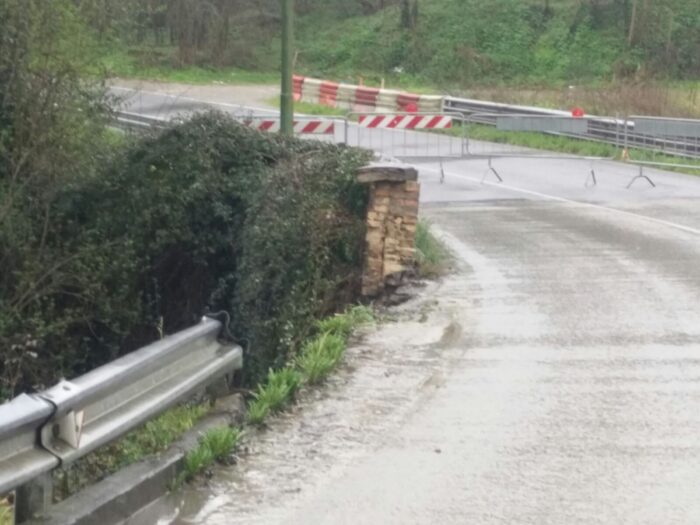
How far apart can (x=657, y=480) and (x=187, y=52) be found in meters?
46.6

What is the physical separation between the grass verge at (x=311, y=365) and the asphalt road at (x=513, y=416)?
155 mm

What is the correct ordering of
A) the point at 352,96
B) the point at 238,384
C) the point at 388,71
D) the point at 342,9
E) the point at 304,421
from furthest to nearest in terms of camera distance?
the point at 342,9 < the point at 388,71 < the point at 352,96 < the point at 238,384 < the point at 304,421

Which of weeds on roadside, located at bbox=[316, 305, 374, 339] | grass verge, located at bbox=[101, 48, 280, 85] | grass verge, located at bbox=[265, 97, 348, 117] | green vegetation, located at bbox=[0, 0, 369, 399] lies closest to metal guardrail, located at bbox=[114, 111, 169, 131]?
green vegetation, located at bbox=[0, 0, 369, 399]

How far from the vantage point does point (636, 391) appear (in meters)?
8.43

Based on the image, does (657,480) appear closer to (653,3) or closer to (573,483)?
(573,483)

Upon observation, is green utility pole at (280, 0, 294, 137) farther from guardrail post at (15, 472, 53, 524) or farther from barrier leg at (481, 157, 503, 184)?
guardrail post at (15, 472, 53, 524)

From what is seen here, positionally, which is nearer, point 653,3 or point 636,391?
point 636,391

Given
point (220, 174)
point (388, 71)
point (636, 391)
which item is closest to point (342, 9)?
point (388, 71)

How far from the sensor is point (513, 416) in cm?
782

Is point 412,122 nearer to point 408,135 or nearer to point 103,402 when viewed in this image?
point 408,135

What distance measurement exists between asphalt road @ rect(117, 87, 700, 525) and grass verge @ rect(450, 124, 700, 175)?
43.3 feet

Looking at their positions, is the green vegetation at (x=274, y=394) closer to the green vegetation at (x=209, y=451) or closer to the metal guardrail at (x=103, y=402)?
the metal guardrail at (x=103, y=402)

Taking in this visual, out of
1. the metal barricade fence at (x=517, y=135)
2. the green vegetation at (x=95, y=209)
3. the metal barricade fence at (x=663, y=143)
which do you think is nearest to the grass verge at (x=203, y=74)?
the metal barricade fence at (x=517, y=135)

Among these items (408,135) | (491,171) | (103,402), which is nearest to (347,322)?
(103,402)
